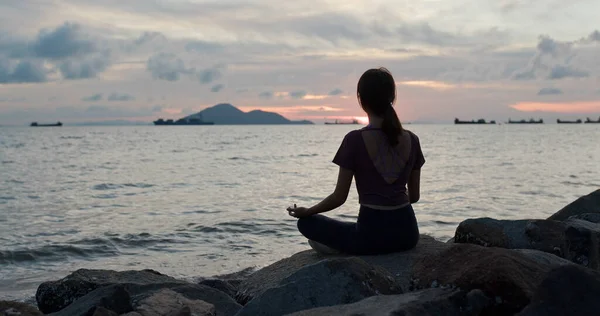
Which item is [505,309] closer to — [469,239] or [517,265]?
[517,265]

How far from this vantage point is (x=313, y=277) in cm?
493

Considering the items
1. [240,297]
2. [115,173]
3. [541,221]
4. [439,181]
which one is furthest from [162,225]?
[115,173]

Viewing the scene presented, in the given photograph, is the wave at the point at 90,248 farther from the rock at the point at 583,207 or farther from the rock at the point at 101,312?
the rock at the point at 101,312

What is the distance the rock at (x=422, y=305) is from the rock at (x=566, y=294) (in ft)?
1.33

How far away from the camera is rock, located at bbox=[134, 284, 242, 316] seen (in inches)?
240

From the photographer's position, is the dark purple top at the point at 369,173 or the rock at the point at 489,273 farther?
the dark purple top at the point at 369,173

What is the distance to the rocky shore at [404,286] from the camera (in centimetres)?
399

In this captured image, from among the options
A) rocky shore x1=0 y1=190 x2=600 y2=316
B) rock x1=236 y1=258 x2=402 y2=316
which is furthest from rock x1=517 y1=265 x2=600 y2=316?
rock x1=236 y1=258 x2=402 y2=316

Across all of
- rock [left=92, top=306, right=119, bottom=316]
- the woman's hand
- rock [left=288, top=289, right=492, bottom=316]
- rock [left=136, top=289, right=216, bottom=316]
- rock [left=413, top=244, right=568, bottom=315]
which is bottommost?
rock [left=136, top=289, right=216, bottom=316]

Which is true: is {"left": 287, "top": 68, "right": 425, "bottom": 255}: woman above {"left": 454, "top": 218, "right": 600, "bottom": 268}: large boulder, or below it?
above

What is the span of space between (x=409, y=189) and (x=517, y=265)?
77.9 inches

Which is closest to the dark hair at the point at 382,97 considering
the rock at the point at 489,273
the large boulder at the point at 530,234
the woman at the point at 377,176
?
the woman at the point at 377,176

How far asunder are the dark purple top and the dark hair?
227 mm

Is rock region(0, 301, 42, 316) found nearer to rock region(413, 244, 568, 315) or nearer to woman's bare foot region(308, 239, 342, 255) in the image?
woman's bare foot region(308, 239, 342, 255)
